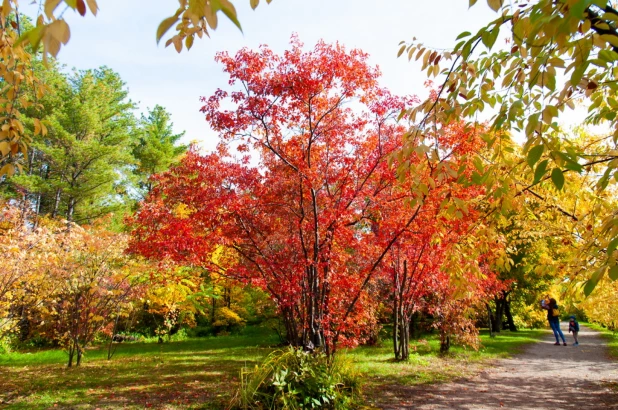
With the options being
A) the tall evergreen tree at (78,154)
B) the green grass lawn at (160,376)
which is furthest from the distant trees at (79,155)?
the green grass lawn at (160,376)

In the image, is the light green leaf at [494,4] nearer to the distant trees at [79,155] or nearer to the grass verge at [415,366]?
the grass verge at [415,366]

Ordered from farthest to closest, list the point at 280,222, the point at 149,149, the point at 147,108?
1. the point at 147,108
2. the point at 149,149
3. the point at 280,222

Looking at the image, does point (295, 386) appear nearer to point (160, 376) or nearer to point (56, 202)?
point (160, 376)

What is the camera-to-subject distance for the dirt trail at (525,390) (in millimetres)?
5758

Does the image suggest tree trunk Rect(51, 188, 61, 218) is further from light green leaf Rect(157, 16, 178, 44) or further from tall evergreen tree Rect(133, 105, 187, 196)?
light green leaf Rect(157, 16, 178, 44)

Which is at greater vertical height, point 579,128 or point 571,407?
point 579,128

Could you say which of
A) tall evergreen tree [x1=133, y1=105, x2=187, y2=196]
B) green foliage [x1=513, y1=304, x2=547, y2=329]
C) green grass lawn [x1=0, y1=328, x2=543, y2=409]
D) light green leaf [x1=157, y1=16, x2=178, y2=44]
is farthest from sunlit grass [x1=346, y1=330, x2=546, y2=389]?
tall evergreen tree [x1=133, y1=105, x2=187, y2=196]

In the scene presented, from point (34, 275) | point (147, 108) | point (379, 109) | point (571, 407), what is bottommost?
point (571, 407)

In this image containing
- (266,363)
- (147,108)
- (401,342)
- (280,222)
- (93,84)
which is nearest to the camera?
(266,363)

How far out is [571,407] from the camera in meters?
5.64

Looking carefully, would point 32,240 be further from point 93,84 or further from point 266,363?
point 93,84

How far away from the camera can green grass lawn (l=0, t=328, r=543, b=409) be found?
592cm

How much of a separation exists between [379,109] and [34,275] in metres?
7.92

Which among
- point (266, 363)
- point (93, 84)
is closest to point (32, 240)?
point (266, 363)
